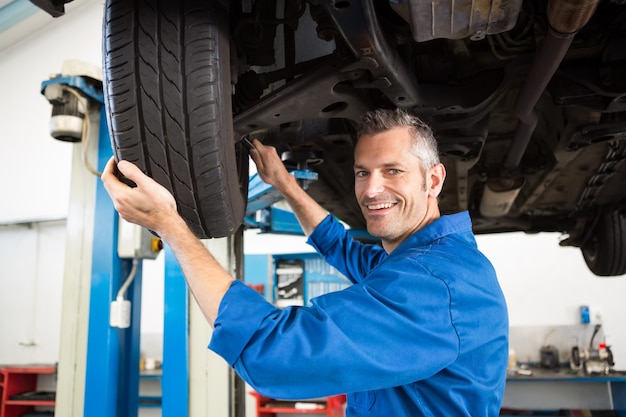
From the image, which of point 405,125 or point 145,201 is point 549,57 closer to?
point 405,125

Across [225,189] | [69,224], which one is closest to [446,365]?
[225,189]

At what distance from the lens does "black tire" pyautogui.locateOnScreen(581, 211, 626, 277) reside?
2449 millimetres

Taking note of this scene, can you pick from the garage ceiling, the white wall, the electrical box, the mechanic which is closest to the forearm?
the mechanic

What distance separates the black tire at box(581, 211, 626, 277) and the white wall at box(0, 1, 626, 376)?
252 centimetres

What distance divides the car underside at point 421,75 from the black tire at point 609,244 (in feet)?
2.06

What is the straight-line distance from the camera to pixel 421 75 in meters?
1.31

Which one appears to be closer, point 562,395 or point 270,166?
point 270,166

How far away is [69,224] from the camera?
2.14 metres

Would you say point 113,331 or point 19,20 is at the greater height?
point 19,20

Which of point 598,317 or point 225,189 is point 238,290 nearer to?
point 225,189

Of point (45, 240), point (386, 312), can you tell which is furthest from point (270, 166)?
point (45, 240)

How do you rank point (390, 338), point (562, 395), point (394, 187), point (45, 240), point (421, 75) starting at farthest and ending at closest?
point (45, 240) → point (562, 395) → point (421, 75) → point (394, 187) → point (390, 338)

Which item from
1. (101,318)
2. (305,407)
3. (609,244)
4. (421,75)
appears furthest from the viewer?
(305,407)

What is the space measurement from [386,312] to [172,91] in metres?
0.50
